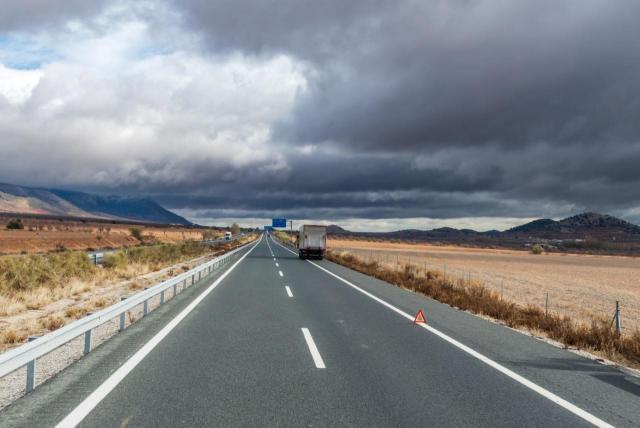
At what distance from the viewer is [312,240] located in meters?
39.1

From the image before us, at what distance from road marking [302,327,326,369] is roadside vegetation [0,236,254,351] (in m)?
4.85

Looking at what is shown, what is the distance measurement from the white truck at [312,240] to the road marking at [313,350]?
29.4 m

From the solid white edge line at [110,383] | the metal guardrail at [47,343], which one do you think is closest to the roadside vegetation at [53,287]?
the metal guardrail at [47,343]

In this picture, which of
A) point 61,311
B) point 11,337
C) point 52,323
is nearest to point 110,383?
point 11,337

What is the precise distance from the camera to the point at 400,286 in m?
20.1

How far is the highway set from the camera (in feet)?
15.9

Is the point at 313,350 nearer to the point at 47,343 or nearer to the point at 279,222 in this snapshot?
the point at 47,343

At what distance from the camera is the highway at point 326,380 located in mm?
4855

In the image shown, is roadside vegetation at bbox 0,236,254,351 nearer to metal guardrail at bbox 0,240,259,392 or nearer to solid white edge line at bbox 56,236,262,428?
metal guardrail at bbox 0,240,259,392

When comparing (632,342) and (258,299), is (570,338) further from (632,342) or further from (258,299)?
(258,299)

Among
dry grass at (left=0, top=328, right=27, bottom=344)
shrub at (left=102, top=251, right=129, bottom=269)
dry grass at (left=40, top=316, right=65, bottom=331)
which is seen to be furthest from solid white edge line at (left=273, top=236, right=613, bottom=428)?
shrub at (left=102, top=251, right=129, bottom=269)

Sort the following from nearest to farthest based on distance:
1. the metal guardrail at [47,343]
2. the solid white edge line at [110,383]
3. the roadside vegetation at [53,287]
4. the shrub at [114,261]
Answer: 1. the solid white edge line at [110,383]
2. the metal guardrail at [47,343]
3. the roadside vegetation at [53,287]
4. the shrub at [114,261]

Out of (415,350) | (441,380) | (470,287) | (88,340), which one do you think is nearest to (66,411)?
(88,340)

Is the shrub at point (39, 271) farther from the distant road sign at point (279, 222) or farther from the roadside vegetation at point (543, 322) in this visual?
the distant road sign at point (279, 222)
